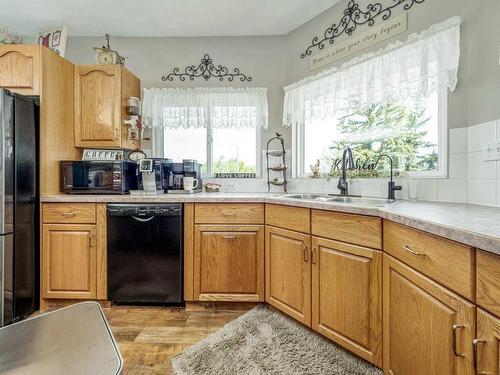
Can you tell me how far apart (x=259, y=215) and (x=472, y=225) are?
1425 mm

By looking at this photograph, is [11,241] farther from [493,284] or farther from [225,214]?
[493,284]

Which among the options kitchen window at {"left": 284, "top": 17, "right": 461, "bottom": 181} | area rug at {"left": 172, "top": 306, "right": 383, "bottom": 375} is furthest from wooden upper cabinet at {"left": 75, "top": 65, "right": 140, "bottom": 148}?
area rug at {"left": 172, "top": 306, "right": 383, "bottom": 375}

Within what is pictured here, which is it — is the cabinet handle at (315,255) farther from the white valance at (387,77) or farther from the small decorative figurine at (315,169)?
the white valance at (387,77)

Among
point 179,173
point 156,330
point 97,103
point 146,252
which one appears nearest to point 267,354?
point 156,330

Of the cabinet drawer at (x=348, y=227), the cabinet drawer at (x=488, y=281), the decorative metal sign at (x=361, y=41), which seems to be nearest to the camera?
the cabinet drawer at (x=488, y=281)

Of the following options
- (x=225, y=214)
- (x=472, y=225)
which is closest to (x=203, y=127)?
(x=225, y=214)

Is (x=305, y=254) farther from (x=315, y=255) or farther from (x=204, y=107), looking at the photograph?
(x=204, y=107)

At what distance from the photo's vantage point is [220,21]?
2.66m

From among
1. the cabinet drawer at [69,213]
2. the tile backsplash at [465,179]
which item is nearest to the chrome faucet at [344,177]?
the tile backsplash at [465,179]

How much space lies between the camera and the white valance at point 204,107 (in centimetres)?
285

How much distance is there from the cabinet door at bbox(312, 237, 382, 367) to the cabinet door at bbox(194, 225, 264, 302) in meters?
0.53

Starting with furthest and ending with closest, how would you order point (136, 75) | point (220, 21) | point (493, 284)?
point (136, 75) → point (220, 21) → point (493, 284)

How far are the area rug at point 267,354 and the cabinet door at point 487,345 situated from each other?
0.86m

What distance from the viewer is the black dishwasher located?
2193 mm
